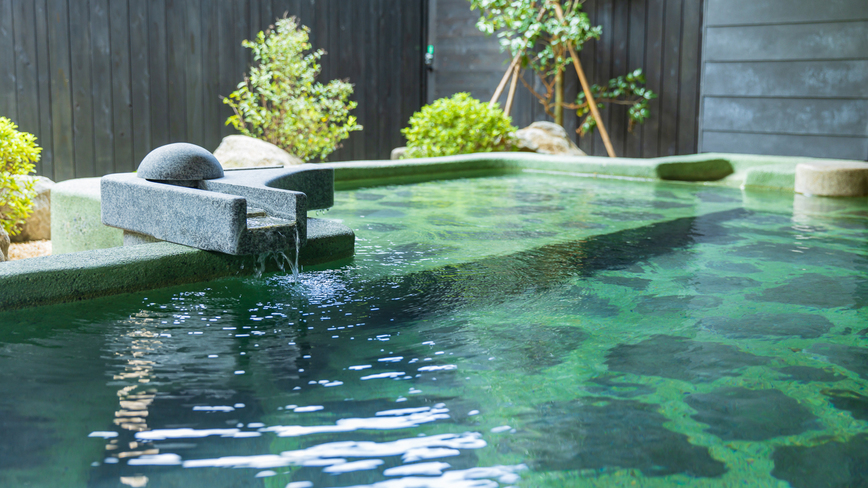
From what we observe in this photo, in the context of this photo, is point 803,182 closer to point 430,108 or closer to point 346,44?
point 430,108

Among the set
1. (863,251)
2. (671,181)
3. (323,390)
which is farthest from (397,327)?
(671,181)

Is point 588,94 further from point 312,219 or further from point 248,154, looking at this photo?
point 312,219

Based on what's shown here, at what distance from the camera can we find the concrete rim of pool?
2411mm

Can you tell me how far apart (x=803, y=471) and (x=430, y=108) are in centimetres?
615

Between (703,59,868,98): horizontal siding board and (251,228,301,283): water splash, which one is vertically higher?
(703,59,868,98): horizontal siding board

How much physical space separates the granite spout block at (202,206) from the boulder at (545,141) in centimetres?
455

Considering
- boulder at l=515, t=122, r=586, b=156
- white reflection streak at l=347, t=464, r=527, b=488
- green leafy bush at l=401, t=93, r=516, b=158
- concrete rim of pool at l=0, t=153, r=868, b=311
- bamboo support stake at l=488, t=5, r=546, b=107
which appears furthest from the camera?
bamboo support stake at l=488, t=5, r=546, b=107

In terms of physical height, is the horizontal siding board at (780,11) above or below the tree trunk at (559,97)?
above

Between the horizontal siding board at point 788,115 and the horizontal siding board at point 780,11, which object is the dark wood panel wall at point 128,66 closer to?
the horizontal siding board at point 780,11

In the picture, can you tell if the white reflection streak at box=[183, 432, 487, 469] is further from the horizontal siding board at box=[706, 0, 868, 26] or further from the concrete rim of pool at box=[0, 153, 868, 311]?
the horizontal siding board at box=[706, 0, 868, 26]

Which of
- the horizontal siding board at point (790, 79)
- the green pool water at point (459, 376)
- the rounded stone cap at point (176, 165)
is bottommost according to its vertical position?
the green pool water at point (459, 376)

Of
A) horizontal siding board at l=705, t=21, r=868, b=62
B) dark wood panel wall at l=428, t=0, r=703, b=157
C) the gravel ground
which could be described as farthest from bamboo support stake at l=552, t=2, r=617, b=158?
the gravel ground

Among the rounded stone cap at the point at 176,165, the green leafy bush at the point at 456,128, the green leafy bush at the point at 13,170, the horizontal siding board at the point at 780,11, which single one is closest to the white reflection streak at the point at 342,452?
the rounded stone cap at the point at 176,165

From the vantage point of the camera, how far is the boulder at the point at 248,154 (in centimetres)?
599
